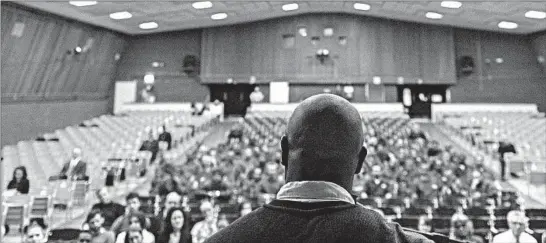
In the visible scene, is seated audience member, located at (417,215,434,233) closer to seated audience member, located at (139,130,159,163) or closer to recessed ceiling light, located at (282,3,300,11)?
seated audience member, located at (139,130,159,163)

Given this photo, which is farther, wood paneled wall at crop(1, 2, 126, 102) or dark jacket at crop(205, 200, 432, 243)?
wood paneled wall at crop(1, 2, 126, 102)

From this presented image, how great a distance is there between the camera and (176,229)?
20.5 feet

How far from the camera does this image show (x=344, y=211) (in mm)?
1193

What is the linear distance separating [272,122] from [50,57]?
8.94 meters

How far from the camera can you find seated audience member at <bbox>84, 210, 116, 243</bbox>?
5.95 metres

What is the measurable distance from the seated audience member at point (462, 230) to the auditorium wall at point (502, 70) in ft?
62.2

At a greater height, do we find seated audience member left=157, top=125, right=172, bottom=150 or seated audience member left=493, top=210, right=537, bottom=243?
seated audience member left=157, top=125, right=172, bottom=150

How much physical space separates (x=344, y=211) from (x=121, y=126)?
727 inches

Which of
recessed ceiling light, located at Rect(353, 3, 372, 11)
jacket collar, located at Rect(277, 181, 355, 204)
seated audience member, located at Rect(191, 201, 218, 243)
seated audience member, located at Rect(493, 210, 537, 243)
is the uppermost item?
recessed ceiling light, located at Rect(353, 3, 372, 11)

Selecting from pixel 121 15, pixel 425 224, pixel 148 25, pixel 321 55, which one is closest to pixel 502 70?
pixel 321 55

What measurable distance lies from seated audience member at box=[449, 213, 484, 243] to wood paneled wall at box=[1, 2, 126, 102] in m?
13.8

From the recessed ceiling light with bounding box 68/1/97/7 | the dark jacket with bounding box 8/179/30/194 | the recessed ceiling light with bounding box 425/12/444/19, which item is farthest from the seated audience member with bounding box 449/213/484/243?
the recessed ceiling light with bounding box 425/12/444/19

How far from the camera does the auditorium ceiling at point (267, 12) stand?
1745 cm

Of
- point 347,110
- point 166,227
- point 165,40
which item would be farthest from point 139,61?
point 347,110
